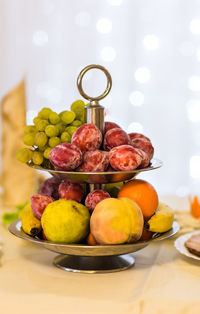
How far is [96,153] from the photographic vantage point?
90 cm

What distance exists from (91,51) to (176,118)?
2.19 feet

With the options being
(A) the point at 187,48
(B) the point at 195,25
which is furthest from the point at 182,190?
(B) the point at 195,25

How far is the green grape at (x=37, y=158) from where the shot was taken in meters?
0.98

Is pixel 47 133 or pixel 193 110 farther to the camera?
pixel 193 110

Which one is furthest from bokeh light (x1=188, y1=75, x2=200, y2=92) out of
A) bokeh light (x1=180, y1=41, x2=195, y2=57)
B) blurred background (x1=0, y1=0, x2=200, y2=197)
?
bokeh light (x1=180, y1=41, x2=195, y2=57)

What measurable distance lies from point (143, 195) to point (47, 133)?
248 mm

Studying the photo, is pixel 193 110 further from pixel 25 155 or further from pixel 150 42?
pixel 25 155

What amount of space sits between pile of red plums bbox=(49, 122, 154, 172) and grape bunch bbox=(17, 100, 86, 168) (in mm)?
70

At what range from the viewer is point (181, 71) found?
9.05 feet

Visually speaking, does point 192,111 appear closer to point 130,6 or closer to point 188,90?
point 188,90

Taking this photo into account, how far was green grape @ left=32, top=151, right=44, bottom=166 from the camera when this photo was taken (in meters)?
A: 0.98

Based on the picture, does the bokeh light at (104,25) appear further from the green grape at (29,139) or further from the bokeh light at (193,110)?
the green grape at (29,139)

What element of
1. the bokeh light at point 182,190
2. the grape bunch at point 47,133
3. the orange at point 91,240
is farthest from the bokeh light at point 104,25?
the orange at point 91,240

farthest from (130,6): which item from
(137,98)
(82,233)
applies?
(82,233)
